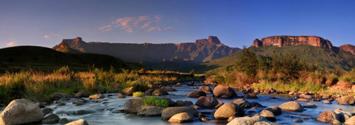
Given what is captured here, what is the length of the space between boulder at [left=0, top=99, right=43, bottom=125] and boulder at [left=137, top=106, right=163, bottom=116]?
13.8ft

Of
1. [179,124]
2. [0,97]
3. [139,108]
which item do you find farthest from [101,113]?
[0,97]

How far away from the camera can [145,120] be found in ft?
51.6

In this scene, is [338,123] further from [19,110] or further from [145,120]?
[19,110]

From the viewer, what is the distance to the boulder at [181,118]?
15109mm

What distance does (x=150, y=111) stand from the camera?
679 inches

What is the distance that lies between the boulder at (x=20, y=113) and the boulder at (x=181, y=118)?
512 centimetres

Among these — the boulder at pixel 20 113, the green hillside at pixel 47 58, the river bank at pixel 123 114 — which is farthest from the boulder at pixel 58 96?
the green hillside at pixel 47 58

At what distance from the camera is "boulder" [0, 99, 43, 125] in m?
14.1

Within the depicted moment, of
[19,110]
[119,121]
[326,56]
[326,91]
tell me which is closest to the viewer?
[19,110]

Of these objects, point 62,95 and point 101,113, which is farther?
point 62,95

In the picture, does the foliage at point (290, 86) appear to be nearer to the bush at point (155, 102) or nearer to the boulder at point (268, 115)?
the boulder at point (268, 115)

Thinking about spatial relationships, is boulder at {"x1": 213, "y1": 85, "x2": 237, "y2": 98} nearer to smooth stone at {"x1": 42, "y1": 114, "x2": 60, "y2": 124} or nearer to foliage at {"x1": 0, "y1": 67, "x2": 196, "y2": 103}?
foliage at {"x1": 0, "y1": 67, "x2": 196, "y2": 103}

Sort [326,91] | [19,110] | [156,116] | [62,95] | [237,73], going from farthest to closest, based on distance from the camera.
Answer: [237,73] → [326,91] → [62,95] → [156,116] → [19,110]

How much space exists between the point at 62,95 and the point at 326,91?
18.4m
